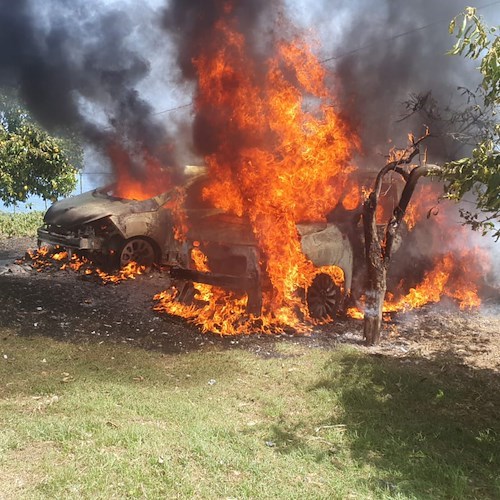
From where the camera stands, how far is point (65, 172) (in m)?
12.5

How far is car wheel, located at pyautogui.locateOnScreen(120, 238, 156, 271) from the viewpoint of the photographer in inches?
399

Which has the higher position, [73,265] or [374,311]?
[73,265]

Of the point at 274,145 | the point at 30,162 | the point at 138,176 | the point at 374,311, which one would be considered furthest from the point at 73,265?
the point at 374,311

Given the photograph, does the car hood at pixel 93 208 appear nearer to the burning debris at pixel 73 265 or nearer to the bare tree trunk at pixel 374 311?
the burning debris at pixel 73 265

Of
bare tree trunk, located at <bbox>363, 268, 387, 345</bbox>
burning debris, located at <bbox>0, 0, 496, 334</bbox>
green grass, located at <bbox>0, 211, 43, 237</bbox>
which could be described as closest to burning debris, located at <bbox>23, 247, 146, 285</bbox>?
burning debris, located at <bbox>0, 0, 496, 334</bbox>

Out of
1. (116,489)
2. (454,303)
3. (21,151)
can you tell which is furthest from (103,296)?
(454,303)

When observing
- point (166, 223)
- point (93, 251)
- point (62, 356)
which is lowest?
point (62, 356)

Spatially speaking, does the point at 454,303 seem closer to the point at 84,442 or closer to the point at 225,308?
the point at 225,308

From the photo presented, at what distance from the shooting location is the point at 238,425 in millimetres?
4504

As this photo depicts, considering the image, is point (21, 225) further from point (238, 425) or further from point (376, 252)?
point (238, 425)

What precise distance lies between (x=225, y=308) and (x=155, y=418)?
10.7ft

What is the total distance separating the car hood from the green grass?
275 inches

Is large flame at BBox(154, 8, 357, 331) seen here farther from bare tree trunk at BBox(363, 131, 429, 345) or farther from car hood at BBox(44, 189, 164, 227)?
car hood at BBox(44, 189, 164, 227)

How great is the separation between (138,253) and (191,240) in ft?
9.34
